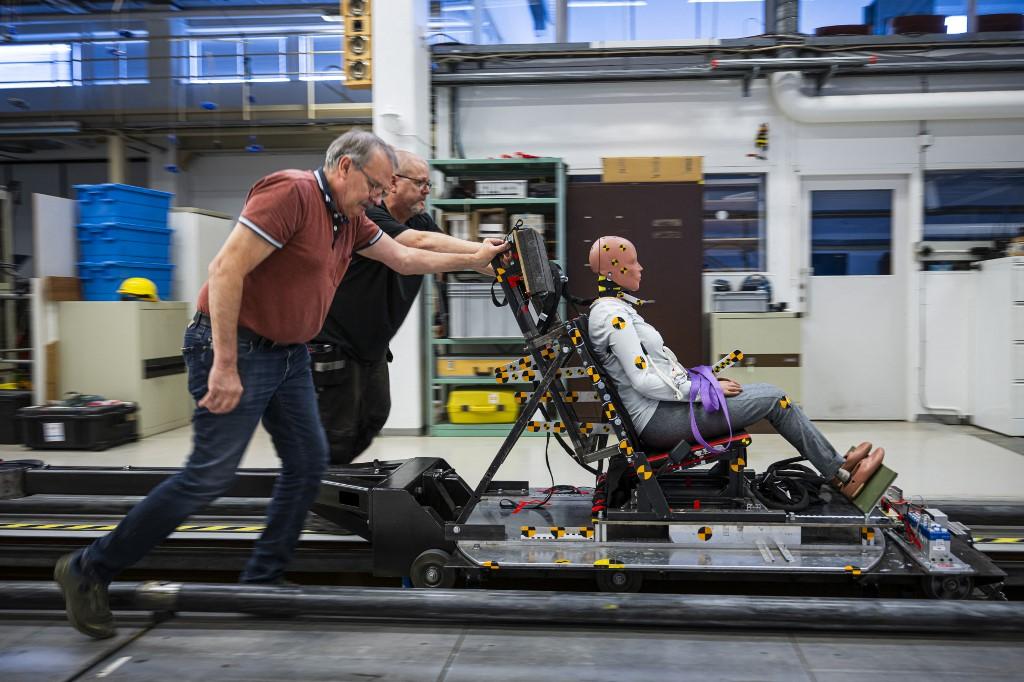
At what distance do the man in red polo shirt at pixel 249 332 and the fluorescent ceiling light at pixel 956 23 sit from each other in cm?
670

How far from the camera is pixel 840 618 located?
86.1 inches

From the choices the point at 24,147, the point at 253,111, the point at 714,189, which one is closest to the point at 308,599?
the point at 714,189

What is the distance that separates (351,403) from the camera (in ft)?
11.2

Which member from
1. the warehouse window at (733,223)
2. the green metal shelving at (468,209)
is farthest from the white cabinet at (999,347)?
the green metal shelving at (468,209)

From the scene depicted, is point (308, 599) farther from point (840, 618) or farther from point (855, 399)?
point (855, 399)

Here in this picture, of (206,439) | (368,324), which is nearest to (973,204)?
(368,324)

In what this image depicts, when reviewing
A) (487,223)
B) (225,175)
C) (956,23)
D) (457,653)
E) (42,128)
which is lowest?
(457,653)

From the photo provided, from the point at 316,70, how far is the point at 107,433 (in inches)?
226

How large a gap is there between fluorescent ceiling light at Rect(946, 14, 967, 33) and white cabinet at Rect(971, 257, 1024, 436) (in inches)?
86.6

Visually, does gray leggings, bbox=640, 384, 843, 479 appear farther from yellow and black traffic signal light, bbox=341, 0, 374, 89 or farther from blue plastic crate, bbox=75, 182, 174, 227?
blue plastic crate, bbox=75, 182, 174, 227

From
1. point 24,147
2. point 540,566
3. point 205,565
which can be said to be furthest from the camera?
point 24,147

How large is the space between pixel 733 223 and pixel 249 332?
5.81m

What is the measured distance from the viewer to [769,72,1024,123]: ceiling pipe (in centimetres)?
652

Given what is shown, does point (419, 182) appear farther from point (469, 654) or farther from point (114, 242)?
point (114, 242)
